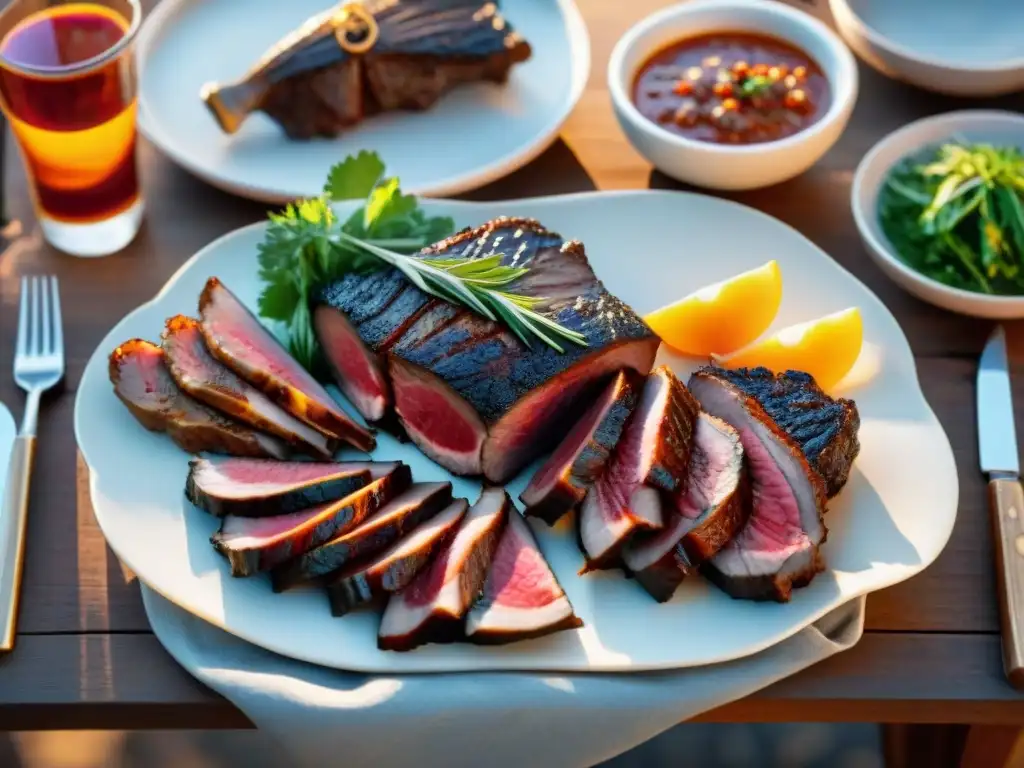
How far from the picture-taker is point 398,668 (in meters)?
2.38

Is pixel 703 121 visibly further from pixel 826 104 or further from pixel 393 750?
pixel 393 750

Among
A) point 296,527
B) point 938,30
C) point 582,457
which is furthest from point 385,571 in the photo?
point 938,30

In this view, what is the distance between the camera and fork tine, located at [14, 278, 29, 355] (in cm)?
304

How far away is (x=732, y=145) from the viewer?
10.7ft

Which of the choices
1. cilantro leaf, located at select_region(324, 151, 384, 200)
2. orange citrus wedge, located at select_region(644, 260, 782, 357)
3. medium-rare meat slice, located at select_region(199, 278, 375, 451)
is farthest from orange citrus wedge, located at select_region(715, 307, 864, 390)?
cilantro leaf, located at select_region(324, 151, 384, 200)

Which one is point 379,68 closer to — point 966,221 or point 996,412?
point 966,221

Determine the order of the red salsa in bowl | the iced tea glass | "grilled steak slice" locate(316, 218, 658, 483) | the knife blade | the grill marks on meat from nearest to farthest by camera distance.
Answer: "grilled steak slice" locate(316, 218, 658, 483) → the knife blade → the iced tea glass → the red salsa in bowl → the grill marks on meat

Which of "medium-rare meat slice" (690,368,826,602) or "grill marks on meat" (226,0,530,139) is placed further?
"grill marks on meat" (226,0,530,139)

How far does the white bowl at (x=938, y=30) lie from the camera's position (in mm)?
3570

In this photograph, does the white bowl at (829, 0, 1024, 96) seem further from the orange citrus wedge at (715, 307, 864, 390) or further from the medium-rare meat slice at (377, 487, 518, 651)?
the medium-rare meat slice at (377, 487, 518, 651)

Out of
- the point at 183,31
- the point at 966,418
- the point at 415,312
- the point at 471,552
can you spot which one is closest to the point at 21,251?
the point at 183,31

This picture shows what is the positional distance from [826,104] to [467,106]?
103 cm

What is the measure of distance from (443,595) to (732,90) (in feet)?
5.65

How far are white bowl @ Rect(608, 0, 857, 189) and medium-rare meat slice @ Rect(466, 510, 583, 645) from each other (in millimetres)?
1241
